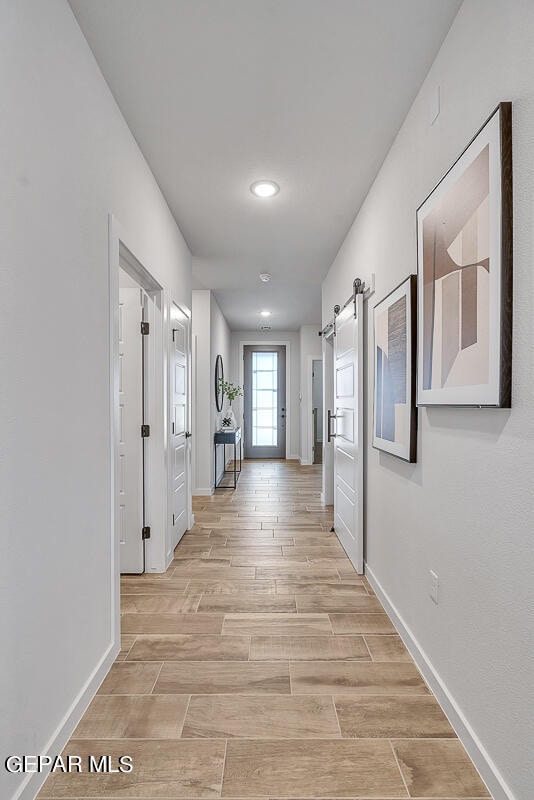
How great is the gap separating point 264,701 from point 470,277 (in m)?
1.75

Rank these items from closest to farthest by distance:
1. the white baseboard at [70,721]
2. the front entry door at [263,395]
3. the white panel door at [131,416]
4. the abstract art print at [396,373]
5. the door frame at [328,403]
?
the white baseboard at [70,721] → the abstract art print at [396,373] → the white panel door at [131,416] → the door frame at [328,403] → the front entry door at [263,395]

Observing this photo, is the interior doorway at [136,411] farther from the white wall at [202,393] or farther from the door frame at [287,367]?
the door frame at [287,367]

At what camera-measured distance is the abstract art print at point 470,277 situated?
1.30m

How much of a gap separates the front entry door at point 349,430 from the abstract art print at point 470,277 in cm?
124

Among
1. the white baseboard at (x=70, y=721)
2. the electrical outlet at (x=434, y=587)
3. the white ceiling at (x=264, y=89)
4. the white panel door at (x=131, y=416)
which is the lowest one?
the white baseboard at (x=70, y=721)

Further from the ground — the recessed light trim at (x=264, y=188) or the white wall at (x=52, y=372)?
the recessed light trim at (x=264, y=188)

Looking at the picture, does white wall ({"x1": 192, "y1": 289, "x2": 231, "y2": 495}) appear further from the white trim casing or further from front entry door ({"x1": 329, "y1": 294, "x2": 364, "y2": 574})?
the white trim casing

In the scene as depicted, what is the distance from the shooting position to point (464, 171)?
5.10 ft

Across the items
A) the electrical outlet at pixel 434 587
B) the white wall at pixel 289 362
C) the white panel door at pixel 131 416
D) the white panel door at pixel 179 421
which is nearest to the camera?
the electrical outlet at pixel 434 587

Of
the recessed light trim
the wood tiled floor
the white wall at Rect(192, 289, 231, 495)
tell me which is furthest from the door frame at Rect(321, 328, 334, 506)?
the recessed light trim

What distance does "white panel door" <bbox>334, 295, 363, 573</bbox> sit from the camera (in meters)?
3.19

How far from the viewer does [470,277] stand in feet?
4.97

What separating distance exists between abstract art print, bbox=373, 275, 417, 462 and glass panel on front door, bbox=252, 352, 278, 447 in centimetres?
648

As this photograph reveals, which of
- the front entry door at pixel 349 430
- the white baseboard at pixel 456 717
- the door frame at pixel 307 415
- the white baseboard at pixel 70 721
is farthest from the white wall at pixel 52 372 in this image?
the door frame at pixel 307 415
